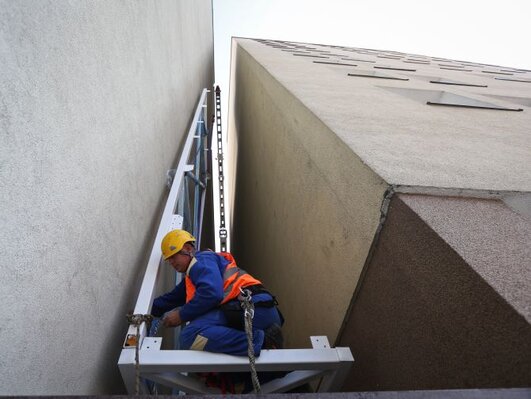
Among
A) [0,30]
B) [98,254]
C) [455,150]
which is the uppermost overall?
[0,30]

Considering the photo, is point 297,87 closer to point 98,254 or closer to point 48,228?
point 98,254

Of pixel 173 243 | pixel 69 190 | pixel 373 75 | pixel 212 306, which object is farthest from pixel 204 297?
pixel 373 75

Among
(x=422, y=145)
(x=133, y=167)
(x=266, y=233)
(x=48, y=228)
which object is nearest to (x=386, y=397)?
(x=48, y=228)

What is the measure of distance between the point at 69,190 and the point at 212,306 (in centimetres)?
120

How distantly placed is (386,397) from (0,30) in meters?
1.61

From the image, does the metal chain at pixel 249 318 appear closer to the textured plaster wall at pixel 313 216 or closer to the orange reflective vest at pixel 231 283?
the orange reflective vest at pixel 231 283

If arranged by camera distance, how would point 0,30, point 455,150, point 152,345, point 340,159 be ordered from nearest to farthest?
point 0,30 → point 152,345 → point 340,159 → point 455,150

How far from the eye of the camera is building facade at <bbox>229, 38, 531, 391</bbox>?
1.08 metres

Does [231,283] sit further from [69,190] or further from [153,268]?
[69,190]

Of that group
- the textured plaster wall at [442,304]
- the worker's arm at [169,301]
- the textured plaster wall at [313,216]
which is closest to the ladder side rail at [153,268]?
the worker's arm at [169,301]

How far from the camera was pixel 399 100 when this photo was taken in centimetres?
366

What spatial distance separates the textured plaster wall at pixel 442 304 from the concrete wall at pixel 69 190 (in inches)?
61.7

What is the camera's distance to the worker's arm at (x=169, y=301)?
2.51 metres

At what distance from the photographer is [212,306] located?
2.11 m
